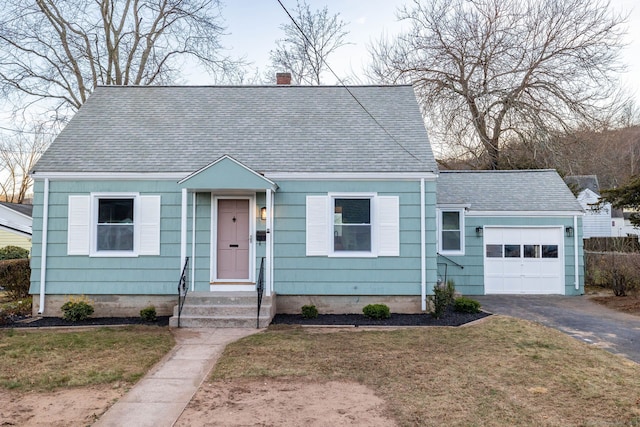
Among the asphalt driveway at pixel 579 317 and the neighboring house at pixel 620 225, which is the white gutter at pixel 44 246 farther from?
the neighboring house at pixel 620 225

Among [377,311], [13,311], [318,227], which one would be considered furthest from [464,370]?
[13,311]

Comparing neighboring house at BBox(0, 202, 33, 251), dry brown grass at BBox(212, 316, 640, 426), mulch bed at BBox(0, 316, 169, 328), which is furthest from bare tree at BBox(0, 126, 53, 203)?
dry brown grass at BBox(212, 316, 640, 426)

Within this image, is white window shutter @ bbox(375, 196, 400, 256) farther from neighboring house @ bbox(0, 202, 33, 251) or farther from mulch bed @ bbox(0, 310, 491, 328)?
neighboring house @ bbox(0, 202, 33, 251)

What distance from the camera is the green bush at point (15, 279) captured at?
11.3m

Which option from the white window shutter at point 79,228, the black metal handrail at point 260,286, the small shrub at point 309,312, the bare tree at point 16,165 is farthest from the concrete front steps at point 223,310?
the bare tree at point 16,165

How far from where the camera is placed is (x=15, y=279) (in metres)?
11.4

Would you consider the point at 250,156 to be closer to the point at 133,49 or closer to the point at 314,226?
the point at 314,226

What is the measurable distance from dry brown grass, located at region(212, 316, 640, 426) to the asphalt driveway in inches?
22.9

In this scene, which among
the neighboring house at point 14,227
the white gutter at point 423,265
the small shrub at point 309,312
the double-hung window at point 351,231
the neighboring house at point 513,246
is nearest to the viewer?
the small shrub at point 309,312

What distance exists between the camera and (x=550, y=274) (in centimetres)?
1249

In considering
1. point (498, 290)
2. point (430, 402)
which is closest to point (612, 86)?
point (498, 290)

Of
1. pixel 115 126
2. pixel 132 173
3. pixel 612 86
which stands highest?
pixel 612 86

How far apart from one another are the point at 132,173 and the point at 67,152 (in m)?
1.80

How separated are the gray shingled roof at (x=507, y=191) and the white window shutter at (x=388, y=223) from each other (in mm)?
3406
